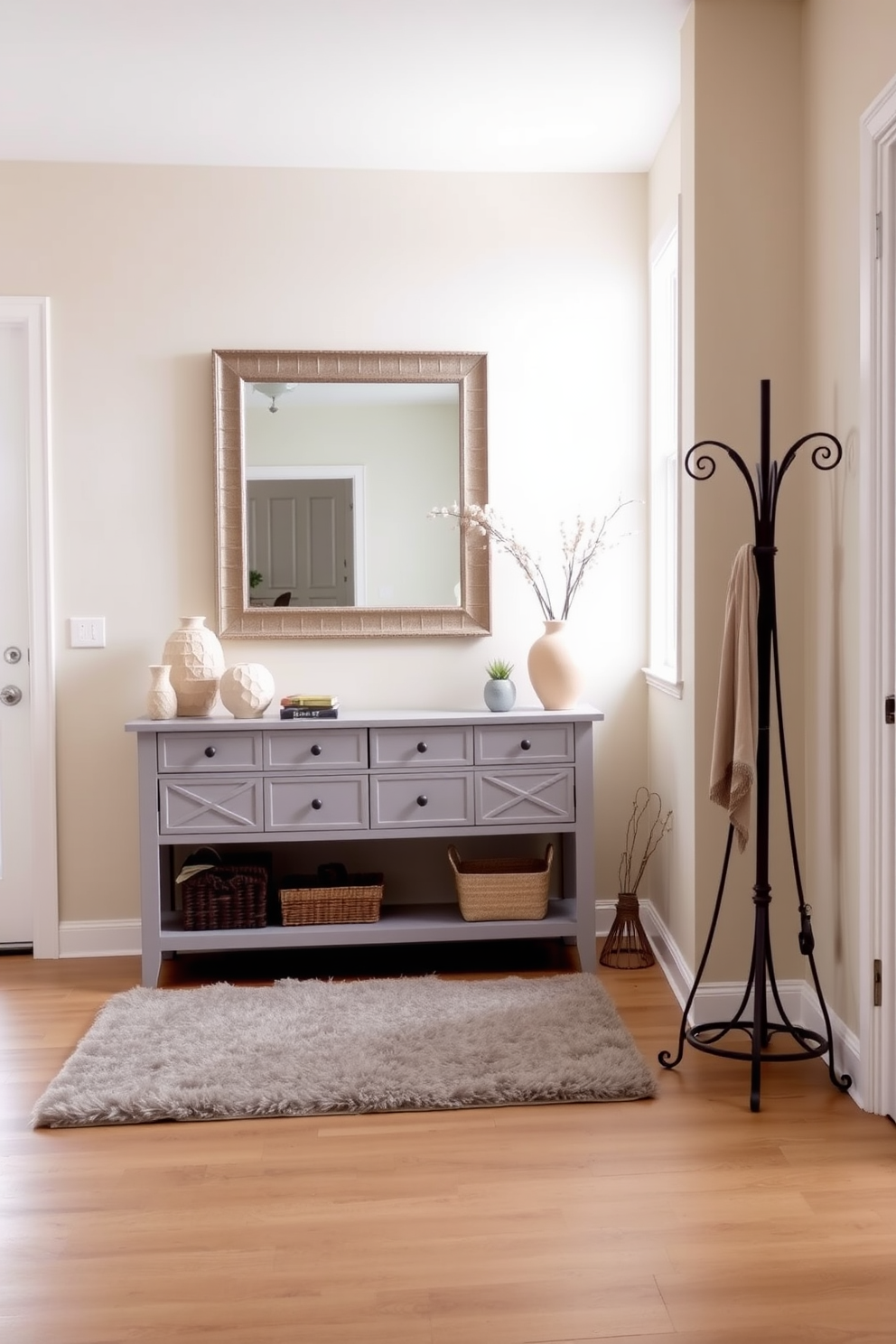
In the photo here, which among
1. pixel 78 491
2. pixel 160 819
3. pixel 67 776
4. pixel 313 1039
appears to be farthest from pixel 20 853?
pixel 313 1039

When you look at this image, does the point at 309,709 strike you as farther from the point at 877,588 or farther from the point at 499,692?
the point at 877,588

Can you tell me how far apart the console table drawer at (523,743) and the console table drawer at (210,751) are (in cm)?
71

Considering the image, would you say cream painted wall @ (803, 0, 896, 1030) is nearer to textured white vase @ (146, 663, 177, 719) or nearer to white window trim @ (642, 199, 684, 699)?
white window trim @ (642, 199, 684, 699)

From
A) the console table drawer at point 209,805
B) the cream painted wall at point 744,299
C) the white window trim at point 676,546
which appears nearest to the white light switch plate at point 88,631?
the console table drawer at point 209,805

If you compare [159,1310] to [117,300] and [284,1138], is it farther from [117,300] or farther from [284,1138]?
[117,300]

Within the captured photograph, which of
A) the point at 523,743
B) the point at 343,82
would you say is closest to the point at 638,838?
the point at 523,743

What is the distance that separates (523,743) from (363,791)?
0.53m

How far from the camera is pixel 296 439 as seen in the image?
411 centimetres

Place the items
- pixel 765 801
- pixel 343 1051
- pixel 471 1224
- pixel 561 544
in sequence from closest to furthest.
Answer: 1. pixel 471 1224
2. pixel 765 801
3. pixel 343 1051
4. pixel 561 544

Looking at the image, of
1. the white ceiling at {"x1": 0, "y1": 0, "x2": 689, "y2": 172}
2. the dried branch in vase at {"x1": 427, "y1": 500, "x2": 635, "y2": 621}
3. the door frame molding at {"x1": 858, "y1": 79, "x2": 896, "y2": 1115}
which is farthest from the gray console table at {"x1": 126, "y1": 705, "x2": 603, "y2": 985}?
the white ceiling at {"x1": 0, "y1": 0, "x2": 689, "y2": 172}

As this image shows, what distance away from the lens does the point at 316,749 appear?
3.75m

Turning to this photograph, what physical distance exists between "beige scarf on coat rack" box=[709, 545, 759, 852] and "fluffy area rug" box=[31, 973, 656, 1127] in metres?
0.71

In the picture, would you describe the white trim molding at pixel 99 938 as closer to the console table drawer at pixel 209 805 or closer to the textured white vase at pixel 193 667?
the console table drawer at pixel 209 805

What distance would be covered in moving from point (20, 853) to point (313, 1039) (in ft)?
5.15
